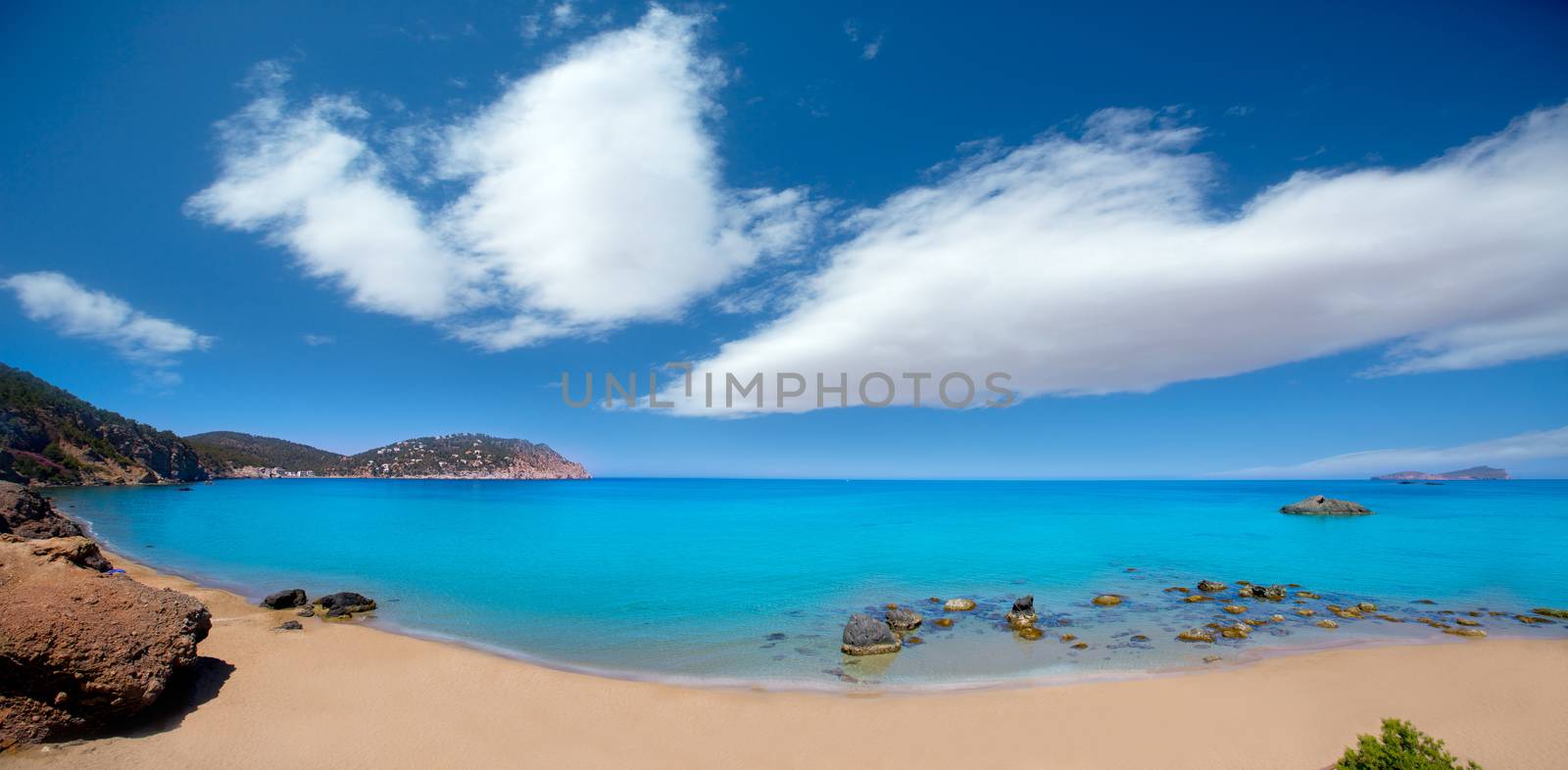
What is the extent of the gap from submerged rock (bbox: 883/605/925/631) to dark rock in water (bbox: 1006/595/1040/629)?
339cm

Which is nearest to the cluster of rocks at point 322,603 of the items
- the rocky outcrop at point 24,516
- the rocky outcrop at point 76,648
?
the rocky outcrop at point 24,516

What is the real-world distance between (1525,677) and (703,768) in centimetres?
2140

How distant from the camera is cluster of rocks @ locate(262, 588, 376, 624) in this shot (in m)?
20.9

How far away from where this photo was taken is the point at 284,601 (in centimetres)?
2127

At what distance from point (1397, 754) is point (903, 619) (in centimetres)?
1488

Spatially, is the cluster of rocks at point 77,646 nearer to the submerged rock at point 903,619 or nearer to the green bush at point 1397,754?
the green bush at point 1397,754

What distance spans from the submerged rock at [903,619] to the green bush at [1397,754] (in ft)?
46.6

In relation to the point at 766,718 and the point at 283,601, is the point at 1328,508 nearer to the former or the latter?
the point at 766,718

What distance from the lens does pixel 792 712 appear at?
42.8ft

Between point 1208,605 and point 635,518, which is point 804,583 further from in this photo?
point 635,518

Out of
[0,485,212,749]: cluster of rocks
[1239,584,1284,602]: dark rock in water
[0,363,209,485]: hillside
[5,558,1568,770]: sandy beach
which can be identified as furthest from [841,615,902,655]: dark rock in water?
[0,363,209,485]: hillside

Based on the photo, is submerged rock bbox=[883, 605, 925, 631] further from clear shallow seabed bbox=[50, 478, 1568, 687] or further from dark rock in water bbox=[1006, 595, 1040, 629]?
dark rock in water bbox=[1006, 595, 1040, 629]

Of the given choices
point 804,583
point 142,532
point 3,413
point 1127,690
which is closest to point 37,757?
point 1127,690

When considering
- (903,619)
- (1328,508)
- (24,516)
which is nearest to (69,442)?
(24,516)
